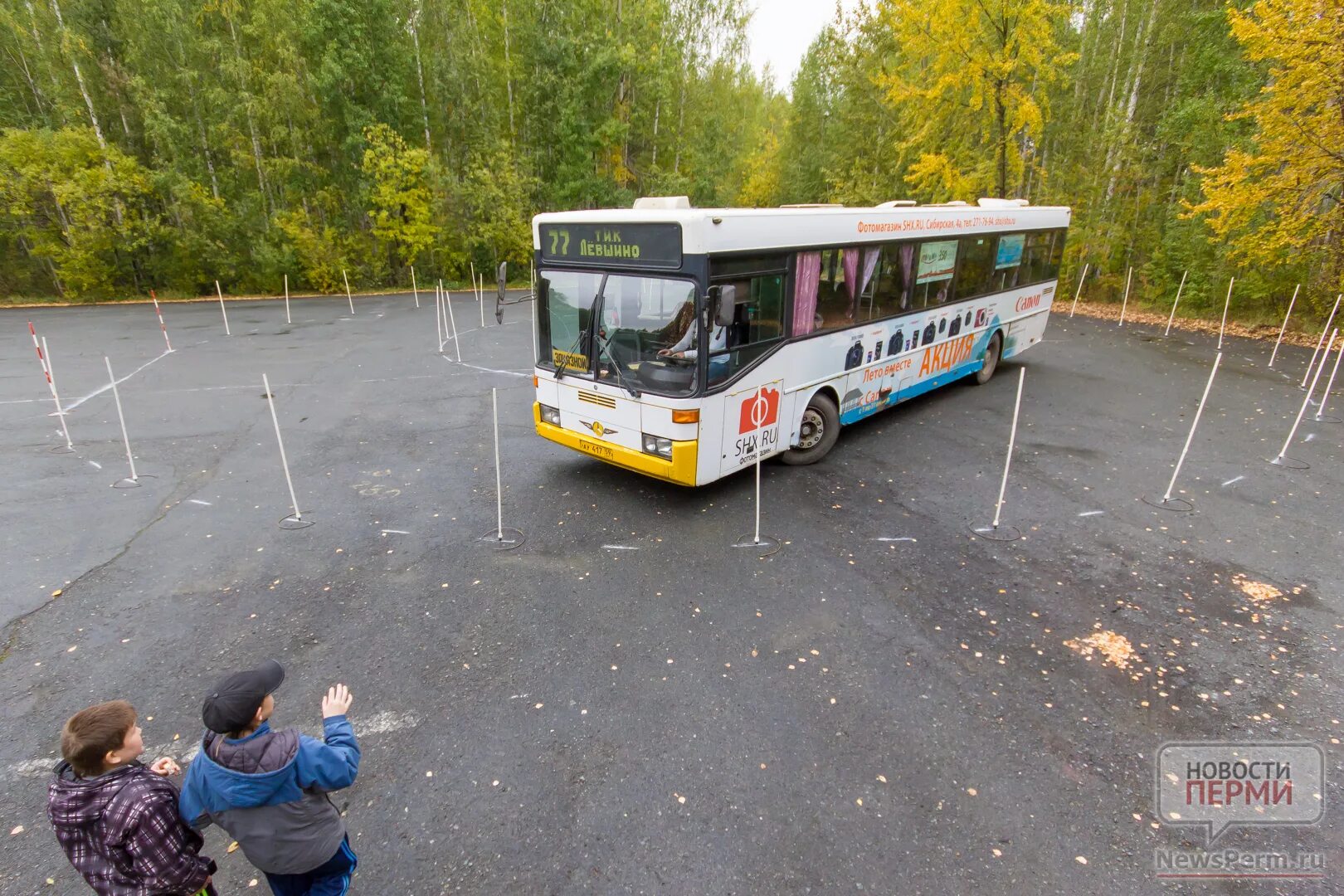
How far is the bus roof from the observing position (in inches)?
237

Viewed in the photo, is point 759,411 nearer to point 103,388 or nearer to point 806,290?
point 806,290

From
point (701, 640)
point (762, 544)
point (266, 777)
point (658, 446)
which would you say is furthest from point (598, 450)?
point (266, 777)

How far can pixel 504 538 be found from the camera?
634cm

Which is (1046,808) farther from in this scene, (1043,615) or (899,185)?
(899,185)

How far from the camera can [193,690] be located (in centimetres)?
424

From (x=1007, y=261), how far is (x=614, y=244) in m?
8.89

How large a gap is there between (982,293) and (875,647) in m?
8.90

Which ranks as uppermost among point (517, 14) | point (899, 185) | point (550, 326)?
point (517, 14)

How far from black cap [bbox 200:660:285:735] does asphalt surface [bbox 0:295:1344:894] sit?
153cm

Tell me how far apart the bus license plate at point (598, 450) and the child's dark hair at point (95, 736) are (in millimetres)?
5034

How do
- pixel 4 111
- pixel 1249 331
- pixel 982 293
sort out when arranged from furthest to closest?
1. pixel 4 111
2. pixel 1249 331
3. pixel 982 293

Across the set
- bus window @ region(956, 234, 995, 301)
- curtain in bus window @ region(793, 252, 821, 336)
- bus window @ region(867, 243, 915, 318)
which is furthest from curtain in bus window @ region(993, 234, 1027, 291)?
curtain in bus window @ region(793, 252, 821, 336)

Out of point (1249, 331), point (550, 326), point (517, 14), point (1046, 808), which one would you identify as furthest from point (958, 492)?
point (517, 14)

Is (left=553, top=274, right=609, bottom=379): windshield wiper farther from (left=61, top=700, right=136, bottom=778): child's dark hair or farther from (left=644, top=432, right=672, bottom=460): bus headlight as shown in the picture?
(left=61, top=700, right=136, bottom=778): child's dark hair
